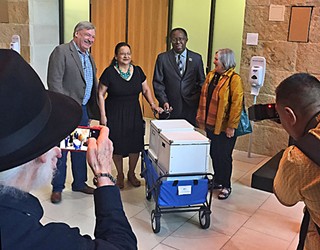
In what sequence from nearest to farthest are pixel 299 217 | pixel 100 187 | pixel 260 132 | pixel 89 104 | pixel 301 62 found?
pixel 100 187
pixel 299 217
pixel 89 104
pixel 301 62
pixel 260 132

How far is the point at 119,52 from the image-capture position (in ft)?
11.5

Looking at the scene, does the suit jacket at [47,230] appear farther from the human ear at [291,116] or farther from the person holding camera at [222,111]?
the person holding camera at [222,111]

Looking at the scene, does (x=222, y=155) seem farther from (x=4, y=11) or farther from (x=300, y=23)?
(x=4, y=11)

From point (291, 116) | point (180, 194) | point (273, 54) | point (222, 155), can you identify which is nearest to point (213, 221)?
point (180, 194)

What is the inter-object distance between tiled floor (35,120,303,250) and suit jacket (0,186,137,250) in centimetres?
168

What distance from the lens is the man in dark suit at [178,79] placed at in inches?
156

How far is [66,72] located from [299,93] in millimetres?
2219

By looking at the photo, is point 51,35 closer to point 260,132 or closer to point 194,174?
point 260,132

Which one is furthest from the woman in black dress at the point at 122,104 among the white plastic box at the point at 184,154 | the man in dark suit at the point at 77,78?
the white plastic box at the point at 184,154

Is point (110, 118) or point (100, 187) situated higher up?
point (100, 187)

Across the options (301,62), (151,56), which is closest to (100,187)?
(301,62)

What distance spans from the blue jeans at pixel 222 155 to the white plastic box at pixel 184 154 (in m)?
0.63

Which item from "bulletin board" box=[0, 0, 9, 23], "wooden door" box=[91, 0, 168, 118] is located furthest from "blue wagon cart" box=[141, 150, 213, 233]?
"bulletin board" box=[0, 0, 9, 23]

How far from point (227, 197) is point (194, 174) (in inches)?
32.7
